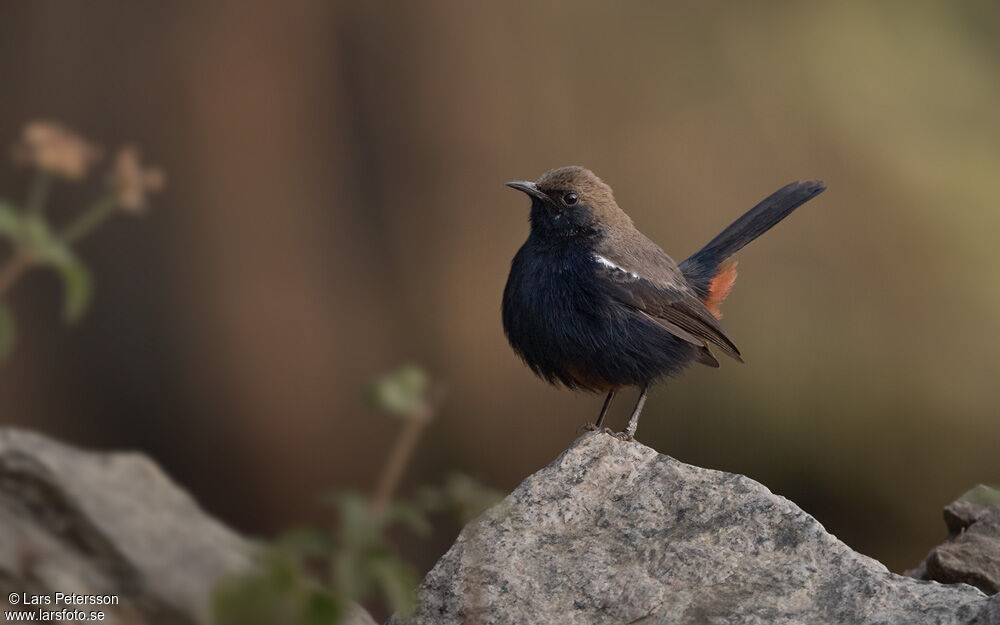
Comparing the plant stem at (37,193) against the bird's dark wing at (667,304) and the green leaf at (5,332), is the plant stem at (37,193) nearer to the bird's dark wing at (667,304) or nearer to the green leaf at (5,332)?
the green leaf at (5,332)

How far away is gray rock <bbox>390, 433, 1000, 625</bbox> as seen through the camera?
3.42 metres

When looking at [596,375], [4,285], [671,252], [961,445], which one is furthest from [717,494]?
[961,445]

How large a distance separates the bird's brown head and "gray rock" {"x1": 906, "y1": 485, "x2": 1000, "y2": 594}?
1.97 m

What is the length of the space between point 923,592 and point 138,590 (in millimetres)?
2377

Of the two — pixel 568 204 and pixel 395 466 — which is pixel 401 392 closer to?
pixel 395 466

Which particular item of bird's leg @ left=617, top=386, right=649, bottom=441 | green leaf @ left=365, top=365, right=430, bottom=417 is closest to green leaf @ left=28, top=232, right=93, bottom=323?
green leaf @ left=365, top=365, right=430, bottom=417

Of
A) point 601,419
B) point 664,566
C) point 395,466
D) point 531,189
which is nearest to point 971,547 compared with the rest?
point 664,566

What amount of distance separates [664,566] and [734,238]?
308 centimetres

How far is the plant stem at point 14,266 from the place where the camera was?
58.1 inches

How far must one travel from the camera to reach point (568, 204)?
5.38m

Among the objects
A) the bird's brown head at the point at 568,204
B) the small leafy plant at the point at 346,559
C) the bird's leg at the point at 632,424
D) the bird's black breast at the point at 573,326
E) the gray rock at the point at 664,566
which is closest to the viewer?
the small leafy plant at the point at 346,559

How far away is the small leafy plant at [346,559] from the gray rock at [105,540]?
11.1 inches

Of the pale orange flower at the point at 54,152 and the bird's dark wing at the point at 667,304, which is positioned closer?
the pale orange flower at the point at 54,152

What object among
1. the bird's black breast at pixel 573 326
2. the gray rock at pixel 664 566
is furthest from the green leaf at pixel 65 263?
the bird's black breast at pixel 573 326
